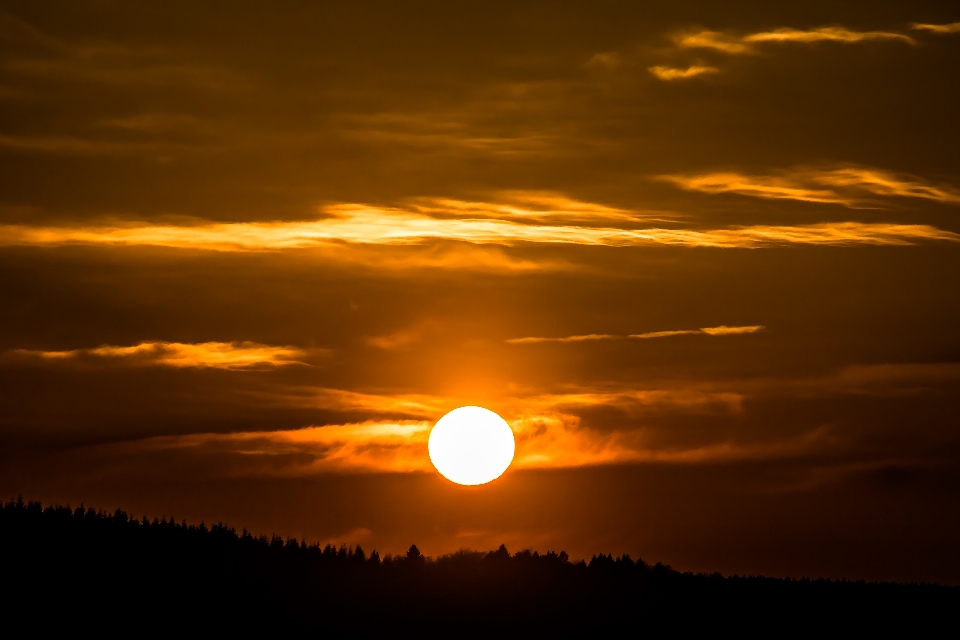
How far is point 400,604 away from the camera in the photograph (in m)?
196

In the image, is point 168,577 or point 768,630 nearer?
point 168,577

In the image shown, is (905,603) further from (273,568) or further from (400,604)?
(273,568)

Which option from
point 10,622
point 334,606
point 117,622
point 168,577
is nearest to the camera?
point 10,622

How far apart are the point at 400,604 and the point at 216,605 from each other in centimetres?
3067

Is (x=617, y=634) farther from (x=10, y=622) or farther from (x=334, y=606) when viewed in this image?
(x=10, y=622)

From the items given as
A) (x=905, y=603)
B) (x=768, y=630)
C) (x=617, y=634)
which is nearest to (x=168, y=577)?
(x=617, y=634)

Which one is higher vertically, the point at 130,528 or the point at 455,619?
the point at 130,528

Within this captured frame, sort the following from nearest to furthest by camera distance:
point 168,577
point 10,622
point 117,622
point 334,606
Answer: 1. point 10,622
2. point 117,622
3. point 168,577
4. point 334,606

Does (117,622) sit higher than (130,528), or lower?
lower

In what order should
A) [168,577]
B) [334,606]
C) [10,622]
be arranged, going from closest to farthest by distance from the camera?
[10,622] < [168,577] < [334,606]

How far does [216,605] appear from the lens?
17562 cm

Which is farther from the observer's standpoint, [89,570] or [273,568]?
[273,568]

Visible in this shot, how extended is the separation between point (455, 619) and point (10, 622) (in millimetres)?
66963

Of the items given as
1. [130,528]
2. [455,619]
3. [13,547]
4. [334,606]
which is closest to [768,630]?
[455,619]
